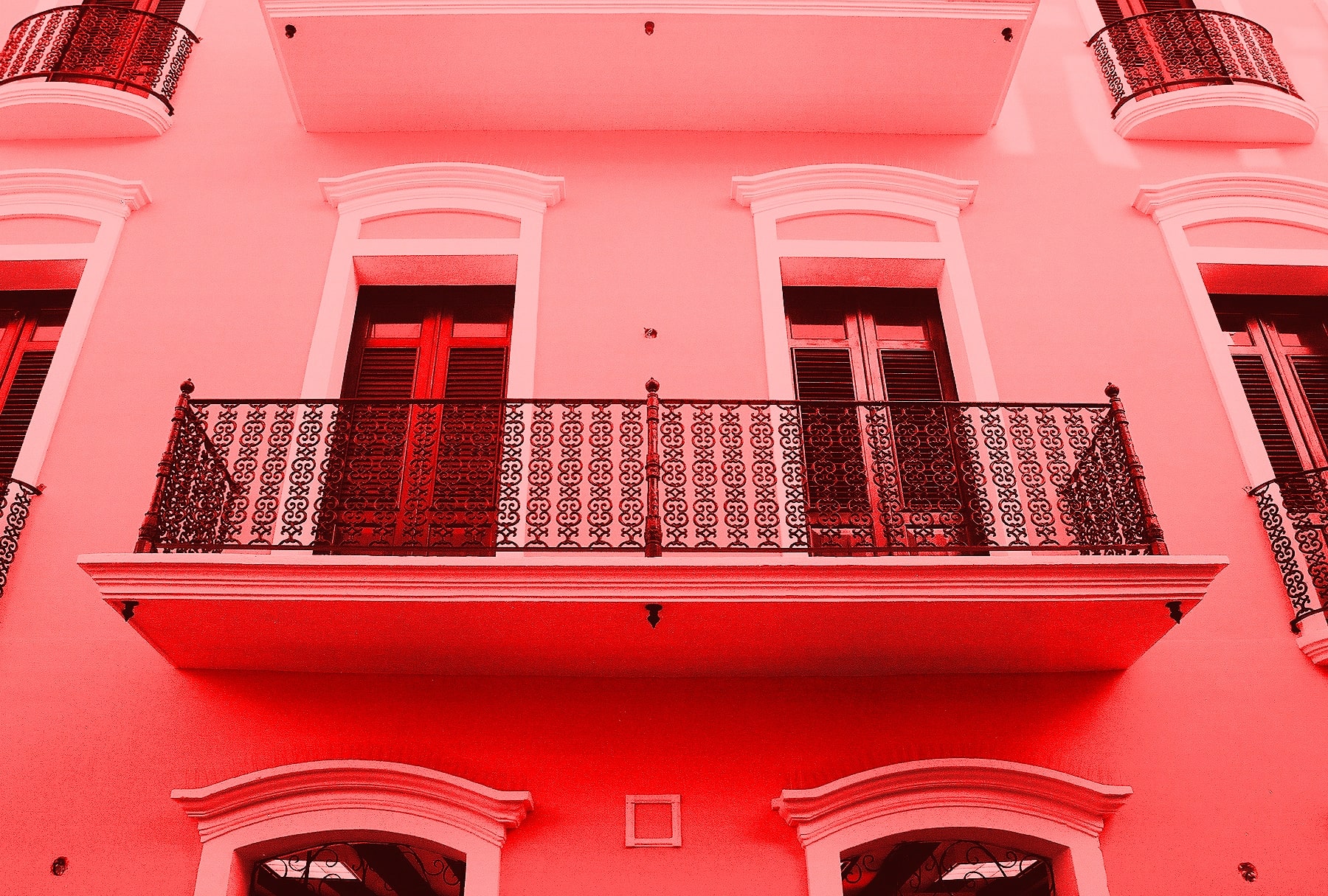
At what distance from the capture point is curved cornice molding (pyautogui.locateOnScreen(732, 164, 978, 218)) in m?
7.93

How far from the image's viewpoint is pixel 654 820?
5.65 metres

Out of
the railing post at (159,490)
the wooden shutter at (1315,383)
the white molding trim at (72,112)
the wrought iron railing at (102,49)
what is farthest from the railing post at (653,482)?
the wrought iron railing at (102,49)

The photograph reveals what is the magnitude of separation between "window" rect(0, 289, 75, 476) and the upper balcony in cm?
249

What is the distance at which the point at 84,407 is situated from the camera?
275 inches

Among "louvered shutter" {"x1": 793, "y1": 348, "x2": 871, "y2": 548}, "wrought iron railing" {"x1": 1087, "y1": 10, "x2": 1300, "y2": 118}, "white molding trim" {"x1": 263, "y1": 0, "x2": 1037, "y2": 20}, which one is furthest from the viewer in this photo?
"wrought iron railing" {"x1": 1087, "y1": 10, "x2": 1300, "y2": 118}

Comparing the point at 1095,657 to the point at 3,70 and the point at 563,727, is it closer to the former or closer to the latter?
the point at 563,727

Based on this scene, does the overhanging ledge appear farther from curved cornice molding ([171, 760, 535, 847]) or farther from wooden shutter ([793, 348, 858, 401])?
wooden shutter ([793, 348, 858, 401])

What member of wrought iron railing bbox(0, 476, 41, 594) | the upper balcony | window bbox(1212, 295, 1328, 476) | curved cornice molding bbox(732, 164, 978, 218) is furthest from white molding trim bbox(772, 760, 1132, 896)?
the upper balcony

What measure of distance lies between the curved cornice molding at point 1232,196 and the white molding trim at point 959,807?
4.66 metres

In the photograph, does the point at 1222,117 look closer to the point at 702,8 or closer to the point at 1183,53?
the point at 1183,53

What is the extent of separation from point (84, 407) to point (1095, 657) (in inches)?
266

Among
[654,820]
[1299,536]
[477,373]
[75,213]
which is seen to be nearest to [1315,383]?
[1299,536]

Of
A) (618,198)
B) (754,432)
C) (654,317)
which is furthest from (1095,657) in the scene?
(618,198)

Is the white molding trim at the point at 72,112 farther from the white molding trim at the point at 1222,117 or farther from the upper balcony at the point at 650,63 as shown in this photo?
the white molding trim at the point at 1222,117
